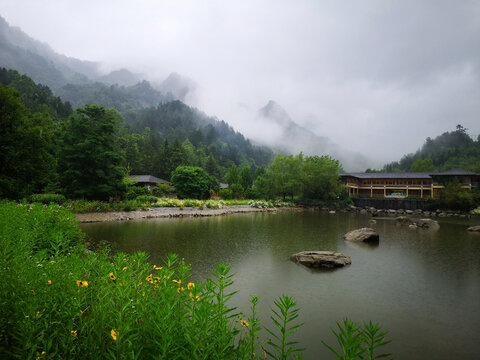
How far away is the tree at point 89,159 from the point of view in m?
23.1

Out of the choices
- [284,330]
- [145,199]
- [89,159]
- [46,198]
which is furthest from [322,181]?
[284,330]

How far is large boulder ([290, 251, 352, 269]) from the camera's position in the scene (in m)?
10.0

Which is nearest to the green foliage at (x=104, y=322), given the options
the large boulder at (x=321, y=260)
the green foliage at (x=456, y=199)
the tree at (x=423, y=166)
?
the large boulder at (x=321, y=260)

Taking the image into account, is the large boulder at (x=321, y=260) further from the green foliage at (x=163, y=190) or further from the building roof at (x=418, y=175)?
the building roof at (x=418, y=175)

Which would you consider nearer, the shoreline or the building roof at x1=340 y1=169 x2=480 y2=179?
the shoreline

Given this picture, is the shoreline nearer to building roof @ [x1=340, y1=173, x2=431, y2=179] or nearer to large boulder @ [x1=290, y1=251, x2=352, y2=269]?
large boulder @ [x1=290, y1=251, x2=352, y2=269]

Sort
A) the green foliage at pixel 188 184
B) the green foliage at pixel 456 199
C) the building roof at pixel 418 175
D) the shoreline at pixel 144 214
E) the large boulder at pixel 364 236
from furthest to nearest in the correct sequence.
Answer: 1. the building roof at pixel 418 175
2. the green foliage at pixel 188 184
3. the green foliage at pixel 456 199
4. the shoreline at pixel 144 214
5. the large boulder at pixel 364 236

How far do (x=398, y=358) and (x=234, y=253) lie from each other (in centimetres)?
742

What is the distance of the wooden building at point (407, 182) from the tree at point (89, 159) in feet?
148

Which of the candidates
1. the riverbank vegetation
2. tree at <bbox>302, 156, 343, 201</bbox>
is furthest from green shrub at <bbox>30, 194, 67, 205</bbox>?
tree at <bbox>302, 156, 343, 201</bbox>

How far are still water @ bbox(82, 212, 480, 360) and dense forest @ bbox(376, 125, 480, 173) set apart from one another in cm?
5740

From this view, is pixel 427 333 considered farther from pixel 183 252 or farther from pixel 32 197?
pixel 32 197

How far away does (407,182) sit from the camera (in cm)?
5341

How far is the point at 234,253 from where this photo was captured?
446 inches
